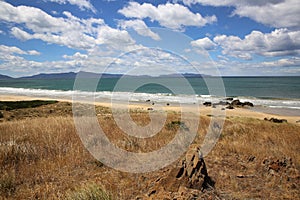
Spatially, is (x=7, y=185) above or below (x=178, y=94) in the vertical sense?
below

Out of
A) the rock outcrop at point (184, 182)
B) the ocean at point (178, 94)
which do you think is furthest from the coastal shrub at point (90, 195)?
the ocean at point (178, 94)

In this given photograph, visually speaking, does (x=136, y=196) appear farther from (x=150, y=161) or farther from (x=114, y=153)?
(x=114, y=153)

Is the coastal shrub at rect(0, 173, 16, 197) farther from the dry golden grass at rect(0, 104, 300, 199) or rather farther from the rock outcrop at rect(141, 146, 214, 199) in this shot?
the rock outcrop at rect(141, 146, 214, 199)

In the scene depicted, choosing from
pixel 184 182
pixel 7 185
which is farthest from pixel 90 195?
pixel 7 185

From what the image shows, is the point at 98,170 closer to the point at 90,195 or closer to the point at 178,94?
the point at 90,195

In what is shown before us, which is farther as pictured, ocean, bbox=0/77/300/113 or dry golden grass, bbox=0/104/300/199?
ocean, bbox=0/77/300/113

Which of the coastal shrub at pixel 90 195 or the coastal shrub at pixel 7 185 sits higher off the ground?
the coastal shrub at pixel 90 195

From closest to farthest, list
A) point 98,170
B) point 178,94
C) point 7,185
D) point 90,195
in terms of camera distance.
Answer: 1. point 90,195
2. point 7,185
3. point 98,170
4. point 178,94

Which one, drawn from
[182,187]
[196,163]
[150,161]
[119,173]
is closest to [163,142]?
[150,161]

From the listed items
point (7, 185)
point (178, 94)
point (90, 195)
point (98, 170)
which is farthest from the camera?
point (178, 94)

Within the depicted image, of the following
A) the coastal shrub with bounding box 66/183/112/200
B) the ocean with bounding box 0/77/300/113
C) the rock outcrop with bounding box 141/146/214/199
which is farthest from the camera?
the ocean with bounding box 0/77/300/113

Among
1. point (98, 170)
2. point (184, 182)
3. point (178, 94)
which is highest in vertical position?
point (178, 94)

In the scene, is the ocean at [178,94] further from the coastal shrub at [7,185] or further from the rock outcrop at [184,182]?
the coastal shrub at [7,185]

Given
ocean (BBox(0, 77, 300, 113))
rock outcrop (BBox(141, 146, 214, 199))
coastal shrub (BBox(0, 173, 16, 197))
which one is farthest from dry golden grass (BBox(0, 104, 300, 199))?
ocean (BBox(0, 77, 300, 113))
